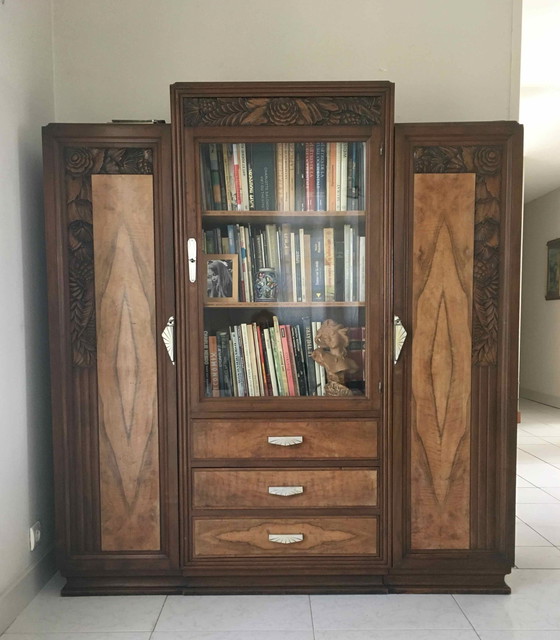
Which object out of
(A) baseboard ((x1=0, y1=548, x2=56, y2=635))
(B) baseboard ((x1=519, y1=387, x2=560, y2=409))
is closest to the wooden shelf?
(A) baseboard ((x1=0, y1=548, x2=56, y2=635))

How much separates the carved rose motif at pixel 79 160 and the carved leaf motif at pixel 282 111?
38cm

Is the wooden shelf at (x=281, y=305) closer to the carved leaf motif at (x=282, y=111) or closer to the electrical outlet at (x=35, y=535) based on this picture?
the carved leaf motif at (x=282, y=111)

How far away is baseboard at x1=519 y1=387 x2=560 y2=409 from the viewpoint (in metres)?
7.11

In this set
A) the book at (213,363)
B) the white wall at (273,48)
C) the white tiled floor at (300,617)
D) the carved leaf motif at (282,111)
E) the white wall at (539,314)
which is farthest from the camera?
the white wall at (539,314)

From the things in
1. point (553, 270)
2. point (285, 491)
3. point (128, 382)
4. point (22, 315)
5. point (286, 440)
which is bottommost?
point (285, 491)

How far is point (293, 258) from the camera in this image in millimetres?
2104

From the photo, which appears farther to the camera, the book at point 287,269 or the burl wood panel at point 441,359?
the book at point 287,269

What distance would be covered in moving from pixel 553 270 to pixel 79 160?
6822mm

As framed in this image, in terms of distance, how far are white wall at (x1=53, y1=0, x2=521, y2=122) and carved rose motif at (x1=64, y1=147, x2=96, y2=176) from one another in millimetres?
511

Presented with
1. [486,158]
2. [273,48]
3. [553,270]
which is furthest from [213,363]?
[553,270]

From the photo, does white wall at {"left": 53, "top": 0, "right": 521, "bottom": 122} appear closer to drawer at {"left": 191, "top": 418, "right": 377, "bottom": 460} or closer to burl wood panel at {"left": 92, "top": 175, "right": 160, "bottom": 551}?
burl wood panel at {"left": 92, "top": 175, "right": 160, "bottom": 551}

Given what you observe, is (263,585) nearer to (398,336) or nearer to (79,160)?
(398,336)

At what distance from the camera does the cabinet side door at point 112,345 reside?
6.52ft

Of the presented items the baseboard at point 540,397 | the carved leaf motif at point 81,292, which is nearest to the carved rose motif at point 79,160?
the carved leaf motif at point 81,292
